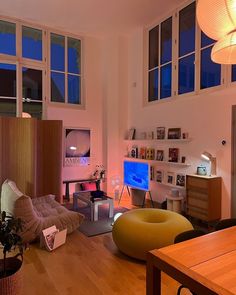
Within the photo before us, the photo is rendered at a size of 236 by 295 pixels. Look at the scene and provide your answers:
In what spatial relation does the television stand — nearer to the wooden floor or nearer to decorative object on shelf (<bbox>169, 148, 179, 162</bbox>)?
decorative object on shelf (<bbox>169, 148, 179, 162</bbox>)

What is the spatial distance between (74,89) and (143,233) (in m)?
4.47

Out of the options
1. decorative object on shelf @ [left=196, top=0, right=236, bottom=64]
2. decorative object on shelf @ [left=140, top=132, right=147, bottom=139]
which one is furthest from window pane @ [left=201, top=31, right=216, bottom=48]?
decorative object on shelf @ [left=196, top=0, right=236, bottom=64]

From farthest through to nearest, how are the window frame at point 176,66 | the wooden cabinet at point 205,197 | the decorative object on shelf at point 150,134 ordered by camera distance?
the decorative object on shelf at point 150,134 < the window frame at point 176,66 < the wooden cabinet at point 205,197

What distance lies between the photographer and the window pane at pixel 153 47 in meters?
5.63

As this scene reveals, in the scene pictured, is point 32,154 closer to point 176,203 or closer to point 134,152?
point 134,152

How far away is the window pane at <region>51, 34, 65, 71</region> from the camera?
233 inches

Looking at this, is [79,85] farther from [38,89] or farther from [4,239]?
[4,239]

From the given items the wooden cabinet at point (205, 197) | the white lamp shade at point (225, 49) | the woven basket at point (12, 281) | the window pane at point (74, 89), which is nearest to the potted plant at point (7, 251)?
the woven basket at point (12, 281)

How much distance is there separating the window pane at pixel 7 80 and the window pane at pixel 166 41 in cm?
335

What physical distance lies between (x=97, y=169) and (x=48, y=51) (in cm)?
313

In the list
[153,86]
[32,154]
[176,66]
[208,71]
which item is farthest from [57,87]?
[208,71]

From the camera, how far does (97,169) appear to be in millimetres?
6398

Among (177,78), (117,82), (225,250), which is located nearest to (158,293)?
(225,250)

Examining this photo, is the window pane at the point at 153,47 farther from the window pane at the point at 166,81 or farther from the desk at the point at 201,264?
the desk at the point at 201,264
